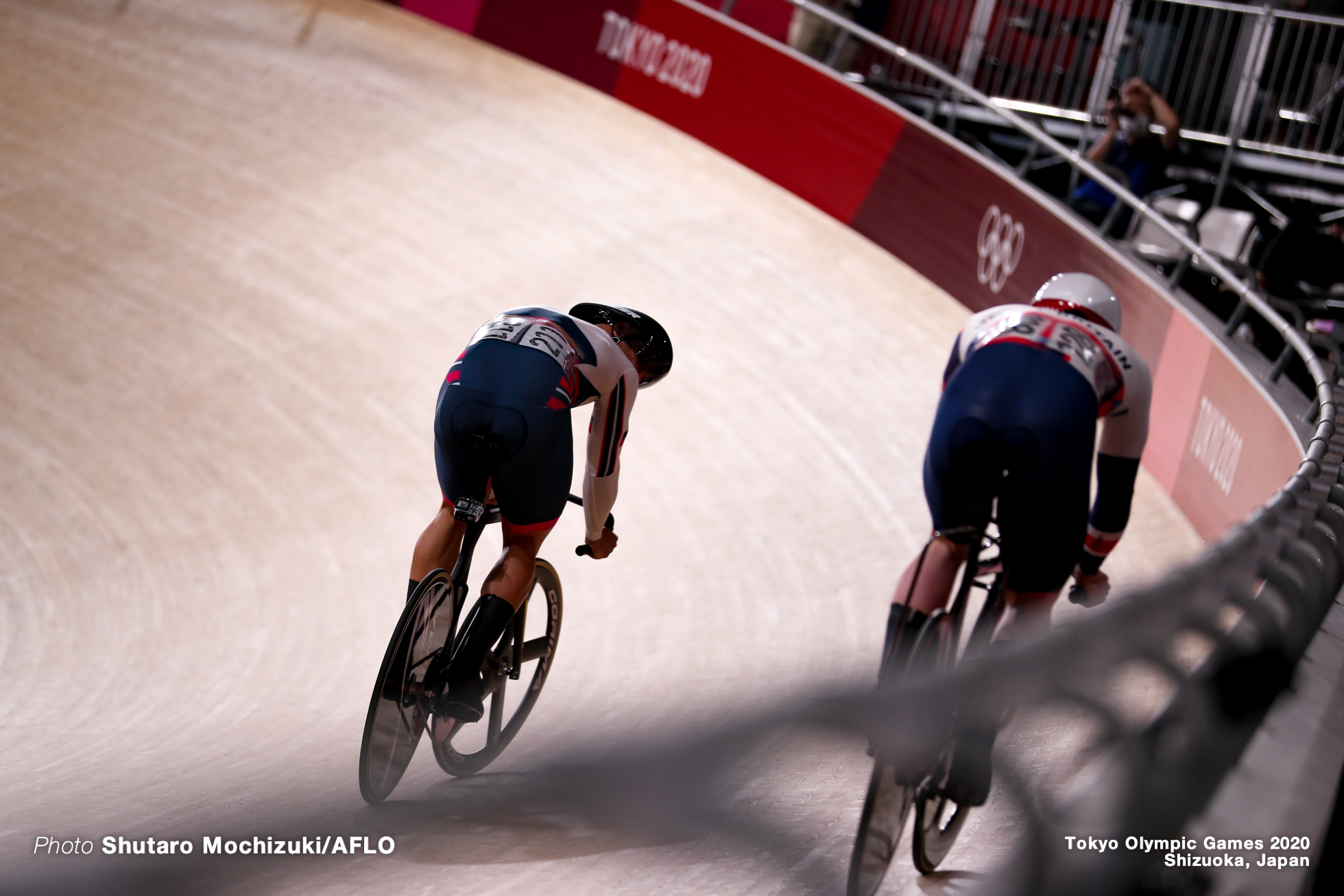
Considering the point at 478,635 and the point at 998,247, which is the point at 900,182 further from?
the point at 478,635

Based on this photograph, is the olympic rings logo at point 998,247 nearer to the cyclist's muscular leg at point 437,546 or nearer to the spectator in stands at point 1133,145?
the spectator in stands at point 1133,145

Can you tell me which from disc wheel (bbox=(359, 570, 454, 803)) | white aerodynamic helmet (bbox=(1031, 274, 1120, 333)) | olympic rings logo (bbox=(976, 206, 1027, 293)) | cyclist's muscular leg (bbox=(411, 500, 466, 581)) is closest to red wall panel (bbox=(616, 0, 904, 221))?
olympic rings logo (bbox=(976, 206, 1027, 293))

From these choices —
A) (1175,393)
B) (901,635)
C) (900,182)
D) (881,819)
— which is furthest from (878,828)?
(900,182)

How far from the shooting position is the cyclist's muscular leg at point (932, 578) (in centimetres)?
255

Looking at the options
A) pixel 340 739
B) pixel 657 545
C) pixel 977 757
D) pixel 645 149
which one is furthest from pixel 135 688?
pixel 645 149

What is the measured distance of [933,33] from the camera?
8.12m

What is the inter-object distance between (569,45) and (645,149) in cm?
132

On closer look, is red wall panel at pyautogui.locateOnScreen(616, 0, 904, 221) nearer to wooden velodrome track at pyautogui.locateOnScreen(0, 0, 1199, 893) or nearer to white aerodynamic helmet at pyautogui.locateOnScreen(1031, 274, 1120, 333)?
wooden velodrome track at pyautogui.locateOnScreen(0, 0, 1199, 893)

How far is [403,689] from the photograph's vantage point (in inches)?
107

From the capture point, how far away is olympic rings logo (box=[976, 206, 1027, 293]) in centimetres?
607

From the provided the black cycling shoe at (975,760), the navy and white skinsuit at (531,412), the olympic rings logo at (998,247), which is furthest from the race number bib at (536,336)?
the olympic rings logo at (998,247)

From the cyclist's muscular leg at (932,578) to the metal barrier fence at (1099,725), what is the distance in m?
0.70

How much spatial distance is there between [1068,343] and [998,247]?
3.74 meters

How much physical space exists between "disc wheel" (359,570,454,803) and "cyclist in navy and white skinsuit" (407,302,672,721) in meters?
0.06
